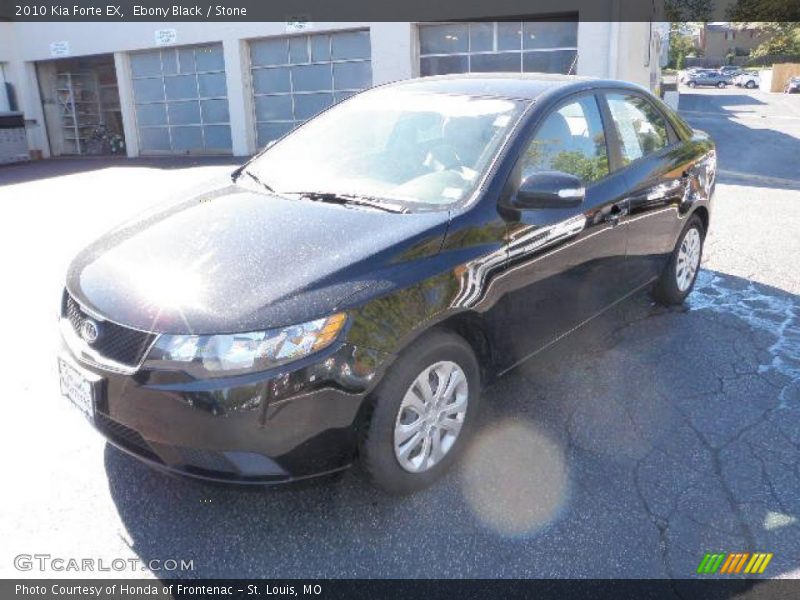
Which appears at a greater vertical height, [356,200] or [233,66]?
[233,66]

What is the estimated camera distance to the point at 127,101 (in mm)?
19828

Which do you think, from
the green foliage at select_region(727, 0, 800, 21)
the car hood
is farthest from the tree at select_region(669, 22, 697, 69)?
the car hood

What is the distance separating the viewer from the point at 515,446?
319 centimetres

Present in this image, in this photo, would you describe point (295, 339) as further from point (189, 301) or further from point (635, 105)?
point (635, 105)

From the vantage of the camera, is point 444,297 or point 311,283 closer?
point 311,283

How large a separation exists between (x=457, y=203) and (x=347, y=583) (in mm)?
1612

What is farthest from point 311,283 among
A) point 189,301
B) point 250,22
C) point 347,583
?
point 250,22

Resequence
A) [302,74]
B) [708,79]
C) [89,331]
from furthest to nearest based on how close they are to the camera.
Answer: [708,79]
[302,74]
[89,331]

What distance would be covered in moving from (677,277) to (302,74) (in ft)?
45.1

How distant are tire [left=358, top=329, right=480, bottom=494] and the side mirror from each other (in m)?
0.71

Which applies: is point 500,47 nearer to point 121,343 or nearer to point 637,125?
point 637,125

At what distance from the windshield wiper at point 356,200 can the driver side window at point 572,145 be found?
65 centimetres

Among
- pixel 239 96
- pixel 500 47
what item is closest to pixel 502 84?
pixel 500 47

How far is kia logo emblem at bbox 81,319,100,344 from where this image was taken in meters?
2.54
